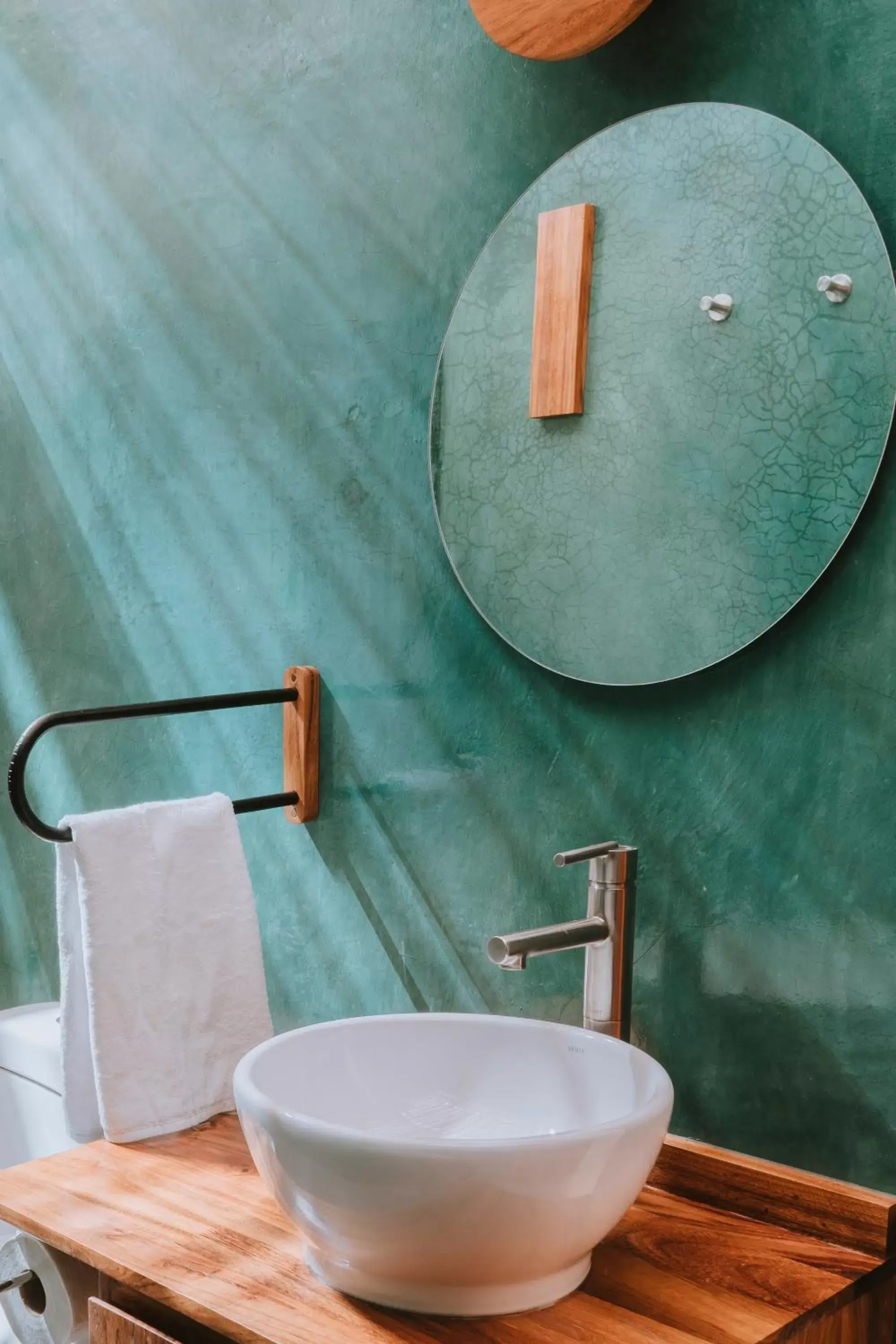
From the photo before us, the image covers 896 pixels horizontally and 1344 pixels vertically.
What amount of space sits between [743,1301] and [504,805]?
1.93 feet

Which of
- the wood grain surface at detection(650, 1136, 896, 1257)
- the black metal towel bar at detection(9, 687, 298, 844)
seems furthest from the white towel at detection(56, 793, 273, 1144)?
the wood grain surface at detection(650, 1136, 896, 1257)

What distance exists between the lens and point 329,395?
5.35ft

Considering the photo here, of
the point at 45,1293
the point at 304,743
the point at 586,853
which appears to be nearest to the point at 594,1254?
the point at 586,853

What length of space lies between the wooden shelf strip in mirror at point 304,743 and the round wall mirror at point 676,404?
289 millimetres

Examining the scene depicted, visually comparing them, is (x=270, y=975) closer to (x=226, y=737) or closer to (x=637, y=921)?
(x=226, y=737)

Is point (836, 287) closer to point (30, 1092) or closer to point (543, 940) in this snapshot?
point (543, 940)

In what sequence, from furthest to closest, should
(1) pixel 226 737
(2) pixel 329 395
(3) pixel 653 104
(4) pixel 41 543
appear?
(4) pixel 41 543 → (1) pixel 226 737 → (2) pixel 329 395 → (3) pixel 653 104

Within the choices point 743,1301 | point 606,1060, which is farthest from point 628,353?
point 743,1301

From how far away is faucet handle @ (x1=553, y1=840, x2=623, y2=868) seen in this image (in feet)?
3.86

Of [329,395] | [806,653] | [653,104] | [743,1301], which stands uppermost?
[653,104]

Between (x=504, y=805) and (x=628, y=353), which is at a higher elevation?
(x=628, y=353)

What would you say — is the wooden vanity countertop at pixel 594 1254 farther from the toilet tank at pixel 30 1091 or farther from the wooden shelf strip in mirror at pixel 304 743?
the toilet tank at pixel 30 1091

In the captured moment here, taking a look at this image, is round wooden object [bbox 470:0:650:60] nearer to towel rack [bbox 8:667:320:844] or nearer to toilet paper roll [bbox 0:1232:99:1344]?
towel rack [bbox 8:667:320:844]

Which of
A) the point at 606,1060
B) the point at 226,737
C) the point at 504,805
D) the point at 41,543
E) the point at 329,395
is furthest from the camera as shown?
the point at 41,543
